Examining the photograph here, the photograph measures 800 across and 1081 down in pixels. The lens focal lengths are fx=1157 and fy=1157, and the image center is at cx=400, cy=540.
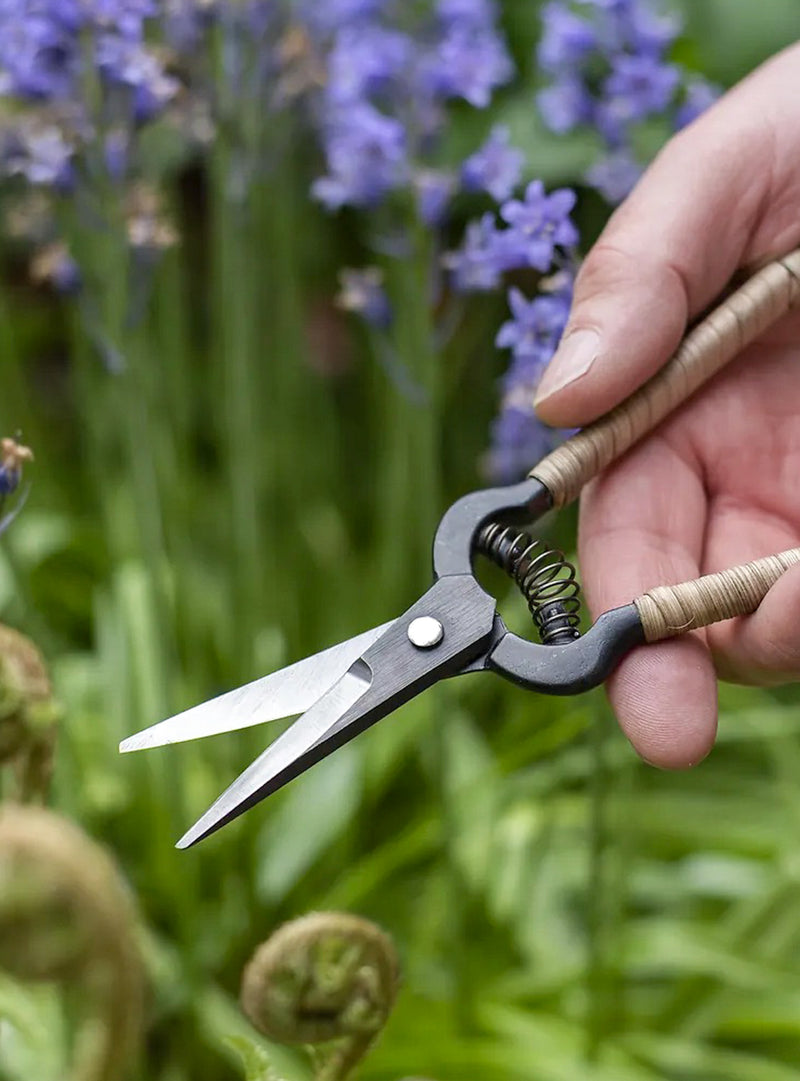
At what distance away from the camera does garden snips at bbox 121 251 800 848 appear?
0.59m

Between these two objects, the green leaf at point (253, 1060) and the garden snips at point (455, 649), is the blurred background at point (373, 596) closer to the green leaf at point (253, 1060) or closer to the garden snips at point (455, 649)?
the green leaf at point (253, 1060)

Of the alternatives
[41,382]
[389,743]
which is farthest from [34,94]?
[41,382]

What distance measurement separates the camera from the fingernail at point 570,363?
696mm

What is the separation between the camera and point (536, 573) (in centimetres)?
65

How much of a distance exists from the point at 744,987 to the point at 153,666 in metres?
0.61

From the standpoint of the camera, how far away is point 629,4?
89cm

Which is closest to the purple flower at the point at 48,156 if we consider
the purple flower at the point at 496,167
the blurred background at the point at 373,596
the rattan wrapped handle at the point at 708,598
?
the blurred background at the point at 373,596

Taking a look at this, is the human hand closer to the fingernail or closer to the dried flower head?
the fingernail

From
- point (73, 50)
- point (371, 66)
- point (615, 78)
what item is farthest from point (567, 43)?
point (73, 50)

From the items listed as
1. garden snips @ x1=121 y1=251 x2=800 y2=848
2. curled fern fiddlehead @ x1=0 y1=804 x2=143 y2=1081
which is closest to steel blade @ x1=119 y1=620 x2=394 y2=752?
garden snips @ x1=121 y1=251 x2=800 y2=848

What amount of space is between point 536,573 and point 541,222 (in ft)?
0.80

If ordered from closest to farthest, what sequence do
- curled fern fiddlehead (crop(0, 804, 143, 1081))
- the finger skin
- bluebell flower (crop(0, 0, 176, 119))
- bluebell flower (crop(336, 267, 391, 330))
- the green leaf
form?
1. curled fern fiddlehead (crop(0, 804, 143, 1081))
2. the green leaf
3. the finger skin
4. bluebell flower (crop(0, 0, 176, 119))
5. bluebell flower (crop(336, 267, 391, 330))

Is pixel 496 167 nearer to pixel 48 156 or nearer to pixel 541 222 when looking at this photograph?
pixel 541 222

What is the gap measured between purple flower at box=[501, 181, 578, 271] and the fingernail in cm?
7
